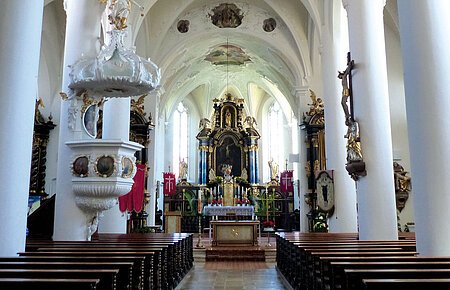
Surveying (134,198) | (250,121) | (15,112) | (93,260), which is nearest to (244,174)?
(250,121)

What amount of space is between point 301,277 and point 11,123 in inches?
154

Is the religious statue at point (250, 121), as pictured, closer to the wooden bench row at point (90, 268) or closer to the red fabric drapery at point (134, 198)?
the red fabric drapery at point (134, 198)

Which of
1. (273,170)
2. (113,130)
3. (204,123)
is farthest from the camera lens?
(204,123)

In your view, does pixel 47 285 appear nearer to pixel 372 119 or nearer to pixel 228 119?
pixel 372 119

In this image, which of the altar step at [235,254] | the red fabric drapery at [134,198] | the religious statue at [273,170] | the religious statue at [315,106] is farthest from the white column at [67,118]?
the religious statue at [273,170]

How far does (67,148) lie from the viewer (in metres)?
6.83

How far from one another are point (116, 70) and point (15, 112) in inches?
103

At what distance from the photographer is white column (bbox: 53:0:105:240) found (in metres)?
6.59

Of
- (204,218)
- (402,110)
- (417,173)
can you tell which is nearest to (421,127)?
(417,173)

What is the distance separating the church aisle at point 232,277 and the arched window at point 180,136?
1404 centimetres

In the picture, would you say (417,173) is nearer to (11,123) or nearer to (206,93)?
(11,123)

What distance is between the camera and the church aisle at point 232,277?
6.61 meters

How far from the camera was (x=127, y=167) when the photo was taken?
6695 millimetres

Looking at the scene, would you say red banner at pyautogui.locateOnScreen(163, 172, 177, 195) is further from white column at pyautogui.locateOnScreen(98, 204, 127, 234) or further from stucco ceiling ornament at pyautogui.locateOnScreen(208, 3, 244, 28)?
white column at pyautogui.locateOnScreen(98, 204, 127, 234)
